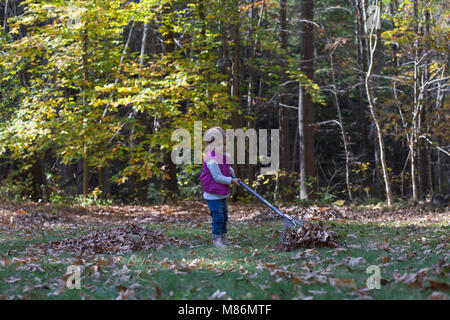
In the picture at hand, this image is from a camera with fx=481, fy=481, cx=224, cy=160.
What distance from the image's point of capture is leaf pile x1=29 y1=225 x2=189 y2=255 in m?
7.56

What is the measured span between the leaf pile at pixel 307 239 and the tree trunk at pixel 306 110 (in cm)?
1045

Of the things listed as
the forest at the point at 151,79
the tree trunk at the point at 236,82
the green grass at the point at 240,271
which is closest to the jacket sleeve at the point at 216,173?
the green grass at the point at 240,271

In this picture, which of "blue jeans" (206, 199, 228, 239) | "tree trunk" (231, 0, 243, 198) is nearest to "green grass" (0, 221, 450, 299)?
"blue jeans" (206, 199, 228, 239)

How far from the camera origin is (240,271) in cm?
549

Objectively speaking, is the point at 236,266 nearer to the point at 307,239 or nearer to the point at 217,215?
the point at 307,239

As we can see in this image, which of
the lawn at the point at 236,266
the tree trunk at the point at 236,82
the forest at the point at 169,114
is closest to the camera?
the lawn at the point at 236,266

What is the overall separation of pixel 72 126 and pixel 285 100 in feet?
30.8

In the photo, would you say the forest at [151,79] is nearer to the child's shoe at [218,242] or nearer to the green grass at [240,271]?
the child's shoe at [218,242]

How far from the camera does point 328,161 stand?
92.3ft

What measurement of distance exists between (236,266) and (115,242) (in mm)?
2953

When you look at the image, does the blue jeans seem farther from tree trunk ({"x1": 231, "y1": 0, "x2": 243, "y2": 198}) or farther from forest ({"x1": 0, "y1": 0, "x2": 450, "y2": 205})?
tree trunk ({"x1": 231, "y1": 0, "x2": 243, "y2": 198})

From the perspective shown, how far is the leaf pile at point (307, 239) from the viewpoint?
695cm

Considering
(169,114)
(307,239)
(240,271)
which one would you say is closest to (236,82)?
(169,114)
